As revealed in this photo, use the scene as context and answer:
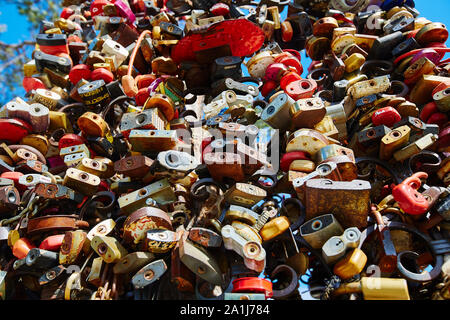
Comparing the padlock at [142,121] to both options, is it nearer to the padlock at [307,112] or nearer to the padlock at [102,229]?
the padlock at [102,229]

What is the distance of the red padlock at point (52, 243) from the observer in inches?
74.0

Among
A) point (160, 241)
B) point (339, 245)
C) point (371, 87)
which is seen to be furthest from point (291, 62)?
point (160, 241)

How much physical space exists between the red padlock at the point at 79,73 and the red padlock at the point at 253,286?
7.10 feet

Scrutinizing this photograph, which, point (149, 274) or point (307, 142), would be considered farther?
point (307, 142)

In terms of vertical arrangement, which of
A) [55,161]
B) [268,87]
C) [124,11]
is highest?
[124,11]

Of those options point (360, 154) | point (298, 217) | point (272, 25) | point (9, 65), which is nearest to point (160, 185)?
point (298, 217)

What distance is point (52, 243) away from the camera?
188 centimetres

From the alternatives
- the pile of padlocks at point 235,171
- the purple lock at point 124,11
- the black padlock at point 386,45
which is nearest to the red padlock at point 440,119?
the pile of padlocks at point 235,171

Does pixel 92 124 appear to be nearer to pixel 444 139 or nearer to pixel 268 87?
pixel 268 87

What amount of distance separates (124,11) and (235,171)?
8.19 feet

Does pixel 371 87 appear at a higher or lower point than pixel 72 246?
higher

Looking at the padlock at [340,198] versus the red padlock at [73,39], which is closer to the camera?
the padlock at [340,198]

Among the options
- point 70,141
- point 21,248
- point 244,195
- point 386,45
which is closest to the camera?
point 244,195

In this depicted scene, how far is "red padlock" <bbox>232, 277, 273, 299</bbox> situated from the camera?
150 cm
